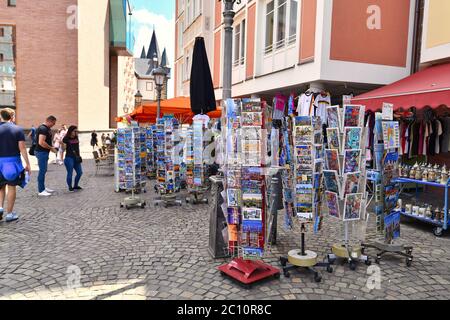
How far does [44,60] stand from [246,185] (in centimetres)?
2288

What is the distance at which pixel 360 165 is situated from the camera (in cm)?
421

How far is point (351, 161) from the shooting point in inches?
163

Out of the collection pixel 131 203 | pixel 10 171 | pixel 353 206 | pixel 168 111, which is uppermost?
pixel 168 111

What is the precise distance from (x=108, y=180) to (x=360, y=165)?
8835 millimetres

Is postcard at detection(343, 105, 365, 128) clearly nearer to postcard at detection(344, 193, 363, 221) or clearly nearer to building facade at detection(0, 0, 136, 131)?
postcard at detection(344, 193, 363, 221)

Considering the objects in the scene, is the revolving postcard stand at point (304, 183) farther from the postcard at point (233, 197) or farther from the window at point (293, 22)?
the window at point (293, 22)

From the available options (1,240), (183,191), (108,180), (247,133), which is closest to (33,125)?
(108,180)

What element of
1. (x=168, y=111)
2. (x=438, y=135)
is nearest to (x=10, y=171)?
(x=168, y=111)

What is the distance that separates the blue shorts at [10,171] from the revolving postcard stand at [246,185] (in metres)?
4.16

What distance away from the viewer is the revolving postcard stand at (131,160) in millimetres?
7277

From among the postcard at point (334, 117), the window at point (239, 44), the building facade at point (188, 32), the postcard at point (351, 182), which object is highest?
the building facade at point (188, 32)

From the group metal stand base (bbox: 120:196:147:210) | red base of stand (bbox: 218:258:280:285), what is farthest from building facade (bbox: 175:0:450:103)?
red base of stand (bbox: 218:258:280:285)

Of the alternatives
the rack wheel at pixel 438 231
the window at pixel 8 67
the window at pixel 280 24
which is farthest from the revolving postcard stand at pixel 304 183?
the window at pixel 8 67

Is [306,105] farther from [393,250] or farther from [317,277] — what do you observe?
[317,277]
